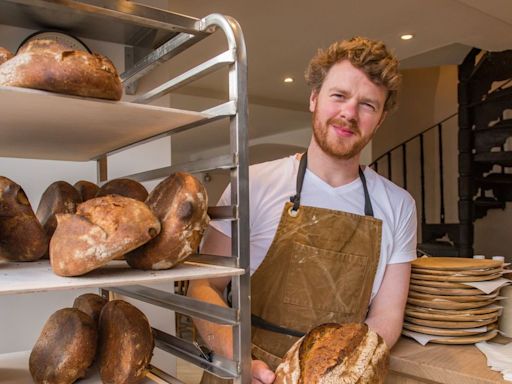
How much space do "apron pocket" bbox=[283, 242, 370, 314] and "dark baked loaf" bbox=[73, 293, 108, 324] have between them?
1.76 ft

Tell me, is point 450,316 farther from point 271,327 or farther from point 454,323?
point 271,327

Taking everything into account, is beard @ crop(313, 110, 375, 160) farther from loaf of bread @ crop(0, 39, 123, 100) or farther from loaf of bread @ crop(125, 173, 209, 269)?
loaf of bread @ crop(0, 39, 123, 100)

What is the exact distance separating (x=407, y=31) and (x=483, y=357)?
115 inches

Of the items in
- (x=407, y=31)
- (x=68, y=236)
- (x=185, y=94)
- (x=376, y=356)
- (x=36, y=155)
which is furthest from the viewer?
(x=185, y=94)

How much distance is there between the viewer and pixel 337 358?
1.00m

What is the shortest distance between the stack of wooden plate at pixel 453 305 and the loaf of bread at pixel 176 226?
0.86 meters

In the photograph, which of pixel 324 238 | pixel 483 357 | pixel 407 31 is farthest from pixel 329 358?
pixel 407 31

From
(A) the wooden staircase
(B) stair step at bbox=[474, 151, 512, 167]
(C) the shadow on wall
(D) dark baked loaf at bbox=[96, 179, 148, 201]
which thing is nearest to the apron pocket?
(D) dark baked loaf at bbox=[96, 179, 148, 201]

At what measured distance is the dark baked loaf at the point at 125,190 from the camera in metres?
1.06

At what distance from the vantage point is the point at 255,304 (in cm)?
149

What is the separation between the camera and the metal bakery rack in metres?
0.81

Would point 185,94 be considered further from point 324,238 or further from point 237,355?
point 237,355

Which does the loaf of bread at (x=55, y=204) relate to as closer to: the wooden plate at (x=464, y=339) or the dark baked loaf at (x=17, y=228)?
the dark baked loaf at (x=17, y=228)

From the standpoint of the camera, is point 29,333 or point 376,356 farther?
point 29,333
